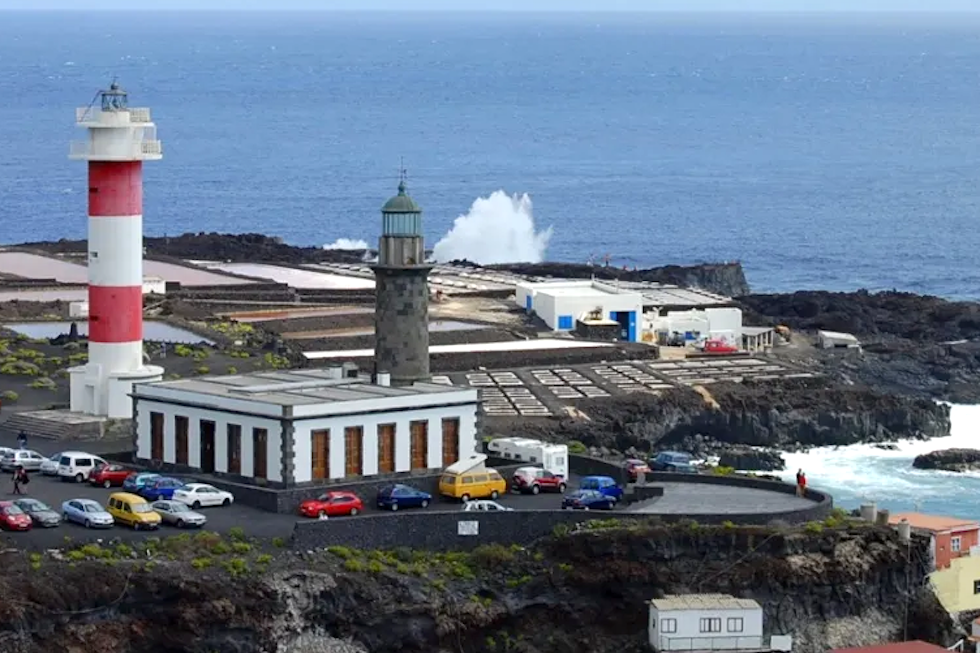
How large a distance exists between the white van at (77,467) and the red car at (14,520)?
530 centimetres

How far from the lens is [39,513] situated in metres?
46.6

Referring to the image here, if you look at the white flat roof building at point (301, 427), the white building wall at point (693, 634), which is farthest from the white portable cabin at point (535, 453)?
the white building wall at point (693, 634)

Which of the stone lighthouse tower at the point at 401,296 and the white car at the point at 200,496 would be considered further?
the stone lighthouse tower at the point at 401,296

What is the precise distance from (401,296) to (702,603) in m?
11.4

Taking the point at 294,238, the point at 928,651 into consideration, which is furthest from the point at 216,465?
the point at 294,238

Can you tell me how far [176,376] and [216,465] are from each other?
51.4 feet

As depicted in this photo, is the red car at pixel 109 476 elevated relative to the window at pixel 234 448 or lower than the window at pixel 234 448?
lower

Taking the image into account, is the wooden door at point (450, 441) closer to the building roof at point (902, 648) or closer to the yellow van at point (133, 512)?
the yellow van at point (133, 512)

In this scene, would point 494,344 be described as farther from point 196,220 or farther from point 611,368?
point 196,220

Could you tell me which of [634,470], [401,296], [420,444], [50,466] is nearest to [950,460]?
[634,470]

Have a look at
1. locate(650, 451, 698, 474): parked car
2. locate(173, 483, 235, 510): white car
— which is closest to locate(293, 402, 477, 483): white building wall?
locate(173, 483, 235, 510): white car

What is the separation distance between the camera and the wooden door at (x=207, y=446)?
167 ft

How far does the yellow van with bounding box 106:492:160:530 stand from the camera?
46.6 meters

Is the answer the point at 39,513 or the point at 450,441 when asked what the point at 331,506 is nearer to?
the point at 450,441
